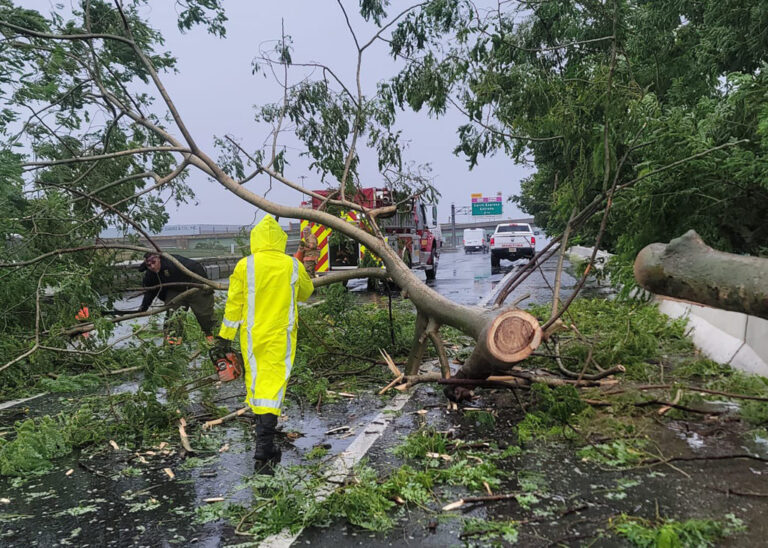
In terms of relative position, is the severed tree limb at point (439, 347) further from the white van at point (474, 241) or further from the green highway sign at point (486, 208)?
the green highway sign at point (486, 208)

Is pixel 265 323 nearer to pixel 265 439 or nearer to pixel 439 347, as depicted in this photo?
pixel 265 439

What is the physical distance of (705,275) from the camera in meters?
2.26

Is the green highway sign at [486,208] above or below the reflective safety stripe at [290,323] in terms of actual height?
above

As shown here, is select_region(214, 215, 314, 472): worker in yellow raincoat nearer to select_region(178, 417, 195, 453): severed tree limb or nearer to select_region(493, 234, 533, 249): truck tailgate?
select_region(178, 417, 195, 453): severed tree limb

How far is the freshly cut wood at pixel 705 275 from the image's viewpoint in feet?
7.02

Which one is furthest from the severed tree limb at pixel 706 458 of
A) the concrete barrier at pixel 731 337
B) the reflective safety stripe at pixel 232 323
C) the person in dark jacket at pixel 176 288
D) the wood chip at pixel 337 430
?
the person in dark jacket at pixel 176 288

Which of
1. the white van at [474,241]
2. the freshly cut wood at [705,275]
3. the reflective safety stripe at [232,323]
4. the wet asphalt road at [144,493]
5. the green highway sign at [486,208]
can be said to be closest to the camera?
the freshly cut wood at [705,275]

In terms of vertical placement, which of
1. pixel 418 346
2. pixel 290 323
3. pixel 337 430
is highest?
pixel 290 323

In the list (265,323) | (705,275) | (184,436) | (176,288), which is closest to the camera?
(705,275)

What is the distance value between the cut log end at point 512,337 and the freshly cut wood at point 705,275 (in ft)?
5.80

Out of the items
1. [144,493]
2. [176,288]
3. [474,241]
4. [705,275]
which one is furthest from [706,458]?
[474,241]

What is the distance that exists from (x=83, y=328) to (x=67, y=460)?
6.62ft

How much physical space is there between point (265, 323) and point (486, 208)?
61064mm

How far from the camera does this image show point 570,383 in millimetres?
4773
